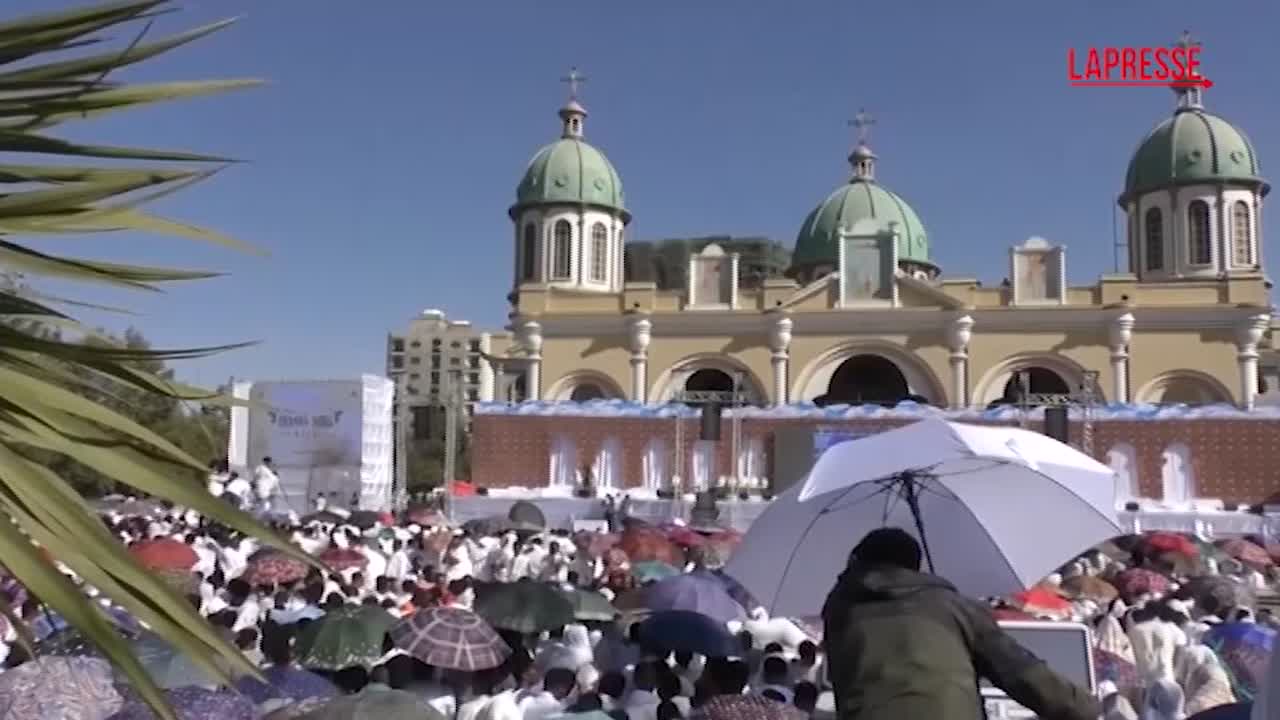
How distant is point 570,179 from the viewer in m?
46.3

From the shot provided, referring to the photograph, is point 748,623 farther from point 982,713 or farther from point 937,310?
point 937,310

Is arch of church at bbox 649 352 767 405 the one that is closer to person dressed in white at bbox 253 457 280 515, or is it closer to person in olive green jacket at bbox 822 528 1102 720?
person dressed in white at bbox 253 457 280 515

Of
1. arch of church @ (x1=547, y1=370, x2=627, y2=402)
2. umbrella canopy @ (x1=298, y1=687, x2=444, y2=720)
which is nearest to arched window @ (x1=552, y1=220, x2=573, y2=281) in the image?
arch of church @ (x1=547, y1=370, x2=627, y2=402)

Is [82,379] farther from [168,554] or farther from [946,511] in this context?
[168,554]

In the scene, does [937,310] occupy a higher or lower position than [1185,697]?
higher

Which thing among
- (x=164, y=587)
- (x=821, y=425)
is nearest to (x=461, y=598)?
(x=164, y=587)

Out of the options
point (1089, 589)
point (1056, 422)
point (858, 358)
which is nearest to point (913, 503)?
point (1089, 589)

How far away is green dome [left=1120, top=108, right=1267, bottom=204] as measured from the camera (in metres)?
42.3

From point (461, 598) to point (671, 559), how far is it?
14.8ft

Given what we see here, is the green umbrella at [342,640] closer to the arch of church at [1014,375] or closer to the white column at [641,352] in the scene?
the arch of church at [1014,375]

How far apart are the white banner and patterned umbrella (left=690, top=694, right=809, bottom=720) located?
72.2ft

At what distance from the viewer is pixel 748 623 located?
377 inches

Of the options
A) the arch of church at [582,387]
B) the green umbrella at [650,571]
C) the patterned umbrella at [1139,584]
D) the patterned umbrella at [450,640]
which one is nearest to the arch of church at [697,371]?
the arch of church at [582,387]

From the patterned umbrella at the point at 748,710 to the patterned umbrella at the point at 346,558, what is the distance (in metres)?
6.75
